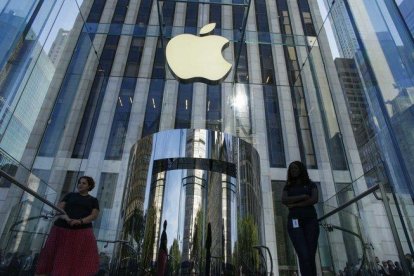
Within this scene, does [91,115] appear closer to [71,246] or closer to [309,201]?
[71,246]

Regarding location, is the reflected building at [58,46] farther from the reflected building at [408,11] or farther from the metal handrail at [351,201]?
the reflected building at [408,11]

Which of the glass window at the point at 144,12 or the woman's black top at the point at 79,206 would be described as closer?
the woman's black top at the point at 79,206

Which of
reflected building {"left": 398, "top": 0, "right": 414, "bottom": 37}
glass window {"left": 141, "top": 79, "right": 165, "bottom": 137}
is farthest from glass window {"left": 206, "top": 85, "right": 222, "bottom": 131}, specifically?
reflected building {"left": 398, "top": 0, "right": 414, "bottom": 37}

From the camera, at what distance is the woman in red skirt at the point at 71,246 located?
3342mm

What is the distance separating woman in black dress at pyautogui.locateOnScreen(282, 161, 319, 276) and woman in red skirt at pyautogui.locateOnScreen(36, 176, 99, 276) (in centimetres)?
216

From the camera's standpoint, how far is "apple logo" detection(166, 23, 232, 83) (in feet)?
23.6

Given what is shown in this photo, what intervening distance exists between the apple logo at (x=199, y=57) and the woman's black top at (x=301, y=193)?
402 cm

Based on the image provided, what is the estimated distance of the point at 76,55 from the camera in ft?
21.3

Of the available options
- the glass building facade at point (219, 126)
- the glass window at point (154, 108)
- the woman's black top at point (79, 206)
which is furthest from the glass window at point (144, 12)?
the woman's black top at point (79, 206)

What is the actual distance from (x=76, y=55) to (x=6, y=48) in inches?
124

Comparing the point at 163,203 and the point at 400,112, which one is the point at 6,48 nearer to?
the point at 163,203

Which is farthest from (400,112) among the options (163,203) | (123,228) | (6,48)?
(6,48)

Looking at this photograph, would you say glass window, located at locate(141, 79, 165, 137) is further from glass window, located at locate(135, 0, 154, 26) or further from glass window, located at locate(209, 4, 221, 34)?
glass window, located at locate(135, 0, 154, 26)

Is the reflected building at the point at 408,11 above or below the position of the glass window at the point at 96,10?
below
